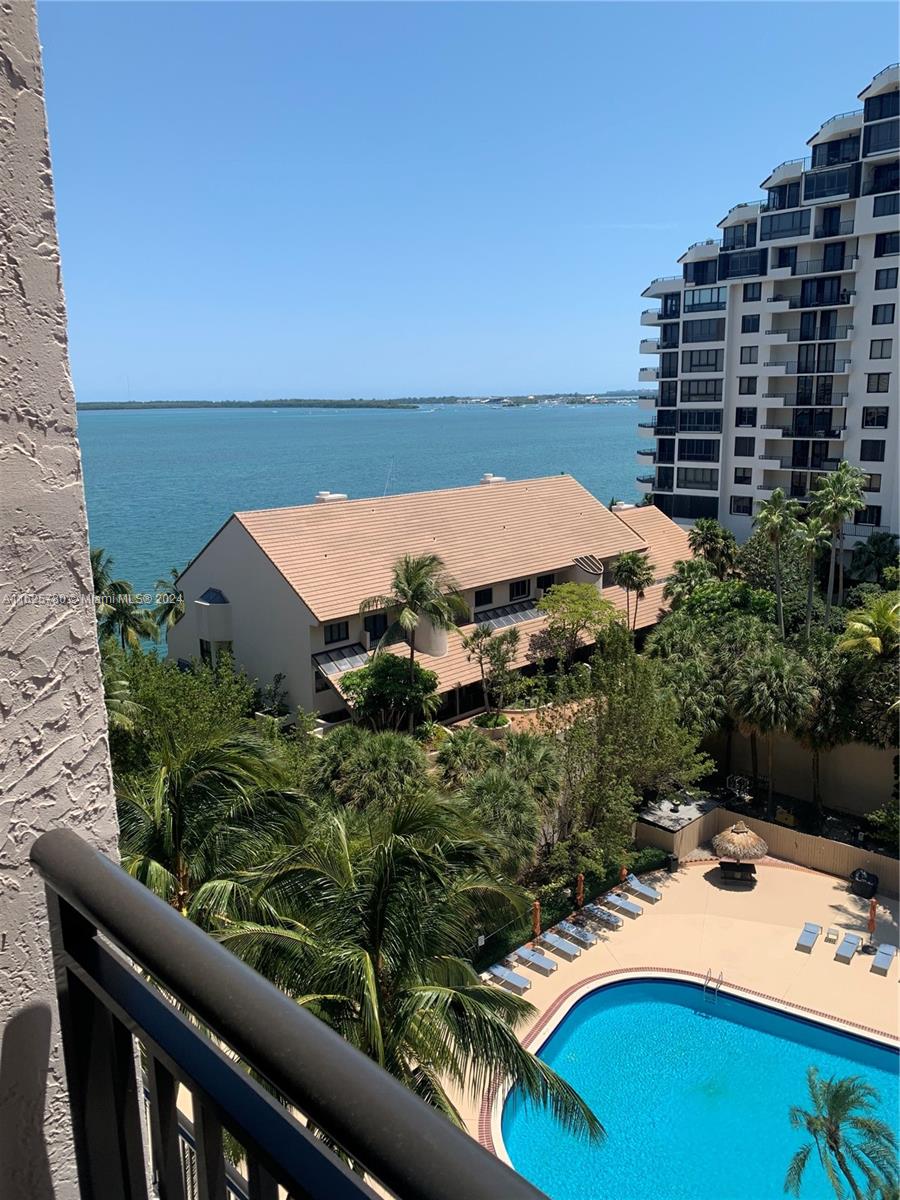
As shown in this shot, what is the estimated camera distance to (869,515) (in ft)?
156

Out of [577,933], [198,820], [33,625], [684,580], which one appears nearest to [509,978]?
[577,933]

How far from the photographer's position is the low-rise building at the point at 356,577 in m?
28.8

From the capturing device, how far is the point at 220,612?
30.3 meters

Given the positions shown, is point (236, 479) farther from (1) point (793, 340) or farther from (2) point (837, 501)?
(2) point (837, 501)

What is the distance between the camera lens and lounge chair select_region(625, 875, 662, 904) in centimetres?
2148

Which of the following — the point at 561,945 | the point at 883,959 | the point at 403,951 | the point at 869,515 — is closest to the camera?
the point at 403,951

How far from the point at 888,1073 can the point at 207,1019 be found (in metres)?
18.9

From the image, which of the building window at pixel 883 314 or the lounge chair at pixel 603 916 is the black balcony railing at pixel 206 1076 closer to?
the lounge chair at pixel 603 916

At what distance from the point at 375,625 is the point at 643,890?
42.2ft

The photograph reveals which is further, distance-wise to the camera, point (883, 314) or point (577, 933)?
point (883, 314)

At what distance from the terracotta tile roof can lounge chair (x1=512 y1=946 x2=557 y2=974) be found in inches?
490

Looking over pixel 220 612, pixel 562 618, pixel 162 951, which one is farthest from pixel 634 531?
pixel 162 951

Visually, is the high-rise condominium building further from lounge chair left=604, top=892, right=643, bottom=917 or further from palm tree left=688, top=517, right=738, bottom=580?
lounge chair left=604, top=892, right=643, bottom=917

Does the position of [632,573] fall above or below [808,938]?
above
